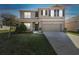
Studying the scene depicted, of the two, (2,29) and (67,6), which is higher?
(67,6)

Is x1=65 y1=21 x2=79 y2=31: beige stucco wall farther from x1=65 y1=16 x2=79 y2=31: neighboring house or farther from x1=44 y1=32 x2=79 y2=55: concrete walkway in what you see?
x1=44 y1=32 x2=79 y2=55: concrete walkway

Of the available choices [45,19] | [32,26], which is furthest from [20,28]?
[45,19]

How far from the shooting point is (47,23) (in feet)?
7.71

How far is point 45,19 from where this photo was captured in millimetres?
2344

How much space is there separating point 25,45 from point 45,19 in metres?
0.45

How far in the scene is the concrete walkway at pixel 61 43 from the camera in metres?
2.27

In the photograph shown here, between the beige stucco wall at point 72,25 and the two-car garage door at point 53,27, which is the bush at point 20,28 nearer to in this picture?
the two-car garage door at point 53,27

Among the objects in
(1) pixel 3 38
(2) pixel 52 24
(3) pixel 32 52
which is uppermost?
(2) pixel 52 24

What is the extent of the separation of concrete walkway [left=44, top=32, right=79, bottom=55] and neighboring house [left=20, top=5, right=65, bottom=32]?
7cm

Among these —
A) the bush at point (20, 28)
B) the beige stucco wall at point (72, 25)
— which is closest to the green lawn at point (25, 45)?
the bush at point (20, 28)

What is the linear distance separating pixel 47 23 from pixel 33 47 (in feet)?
1.25

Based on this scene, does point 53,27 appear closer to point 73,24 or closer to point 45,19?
point 45,19
